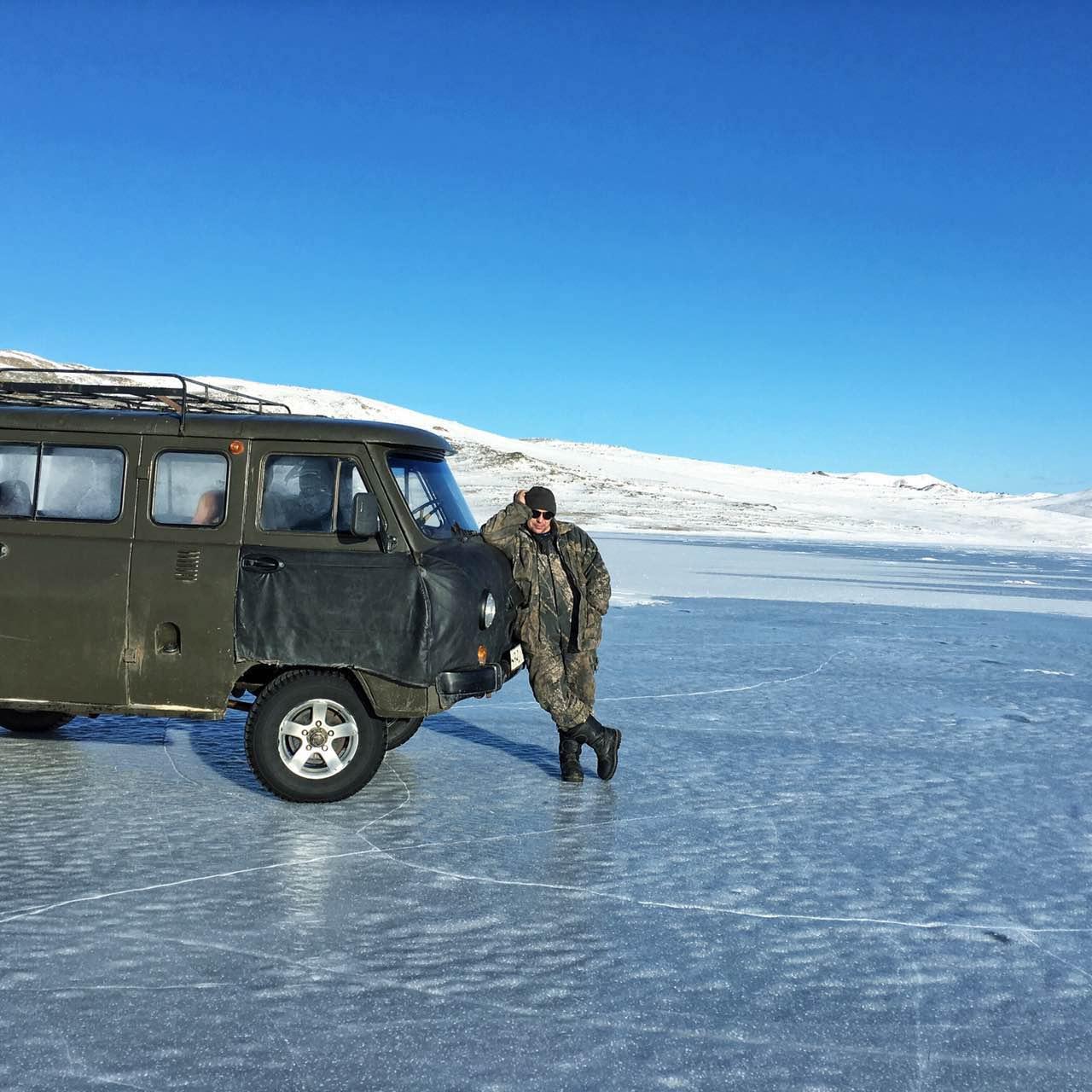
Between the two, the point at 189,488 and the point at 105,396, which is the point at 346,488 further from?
the point at 105,396

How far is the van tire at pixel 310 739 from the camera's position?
6684mm

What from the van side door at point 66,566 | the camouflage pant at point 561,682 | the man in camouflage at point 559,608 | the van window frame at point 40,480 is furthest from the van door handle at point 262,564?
the camouflage pant at point 561,682

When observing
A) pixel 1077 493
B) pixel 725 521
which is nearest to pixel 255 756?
pixel 725 521

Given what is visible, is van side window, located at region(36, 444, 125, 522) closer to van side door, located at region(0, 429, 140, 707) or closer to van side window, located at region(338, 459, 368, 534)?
van side door, located at region(0, 429, 140, 707)

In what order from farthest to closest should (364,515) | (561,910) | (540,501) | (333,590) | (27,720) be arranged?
(27,720), (540,501), (333,590), (364,515), (561,910)

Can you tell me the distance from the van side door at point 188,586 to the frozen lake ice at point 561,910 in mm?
650

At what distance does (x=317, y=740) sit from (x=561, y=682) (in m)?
1.48

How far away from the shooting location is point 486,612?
6.84 meters

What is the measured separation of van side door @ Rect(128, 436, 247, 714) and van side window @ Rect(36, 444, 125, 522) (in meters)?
0.20

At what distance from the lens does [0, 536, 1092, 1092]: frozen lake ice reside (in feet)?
12.5

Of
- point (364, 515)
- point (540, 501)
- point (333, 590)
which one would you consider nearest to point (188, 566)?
point (333, 590)

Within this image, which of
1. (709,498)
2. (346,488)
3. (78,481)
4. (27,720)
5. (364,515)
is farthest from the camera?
(709,498)

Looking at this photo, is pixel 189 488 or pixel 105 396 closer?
pixel 189 488

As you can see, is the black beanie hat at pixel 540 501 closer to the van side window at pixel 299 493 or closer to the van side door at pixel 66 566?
the van side window at pixel 299 493
